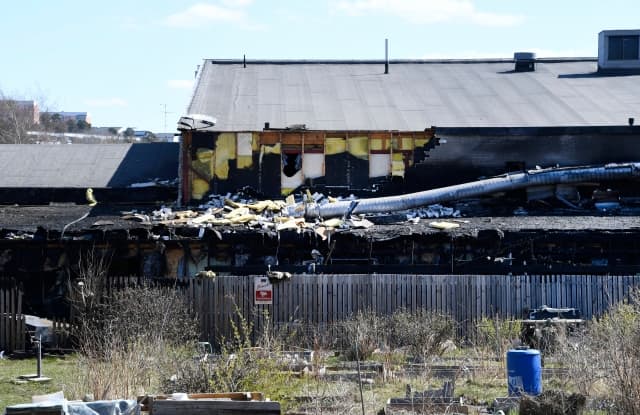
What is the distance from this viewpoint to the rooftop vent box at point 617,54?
4088 centimetres

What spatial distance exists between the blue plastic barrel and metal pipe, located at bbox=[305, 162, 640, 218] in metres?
13.6

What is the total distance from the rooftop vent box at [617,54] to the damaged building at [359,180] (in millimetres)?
110

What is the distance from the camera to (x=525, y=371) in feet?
51.8

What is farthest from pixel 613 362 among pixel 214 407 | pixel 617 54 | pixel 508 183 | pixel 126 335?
pixel 617 54

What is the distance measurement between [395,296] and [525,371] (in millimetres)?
8909

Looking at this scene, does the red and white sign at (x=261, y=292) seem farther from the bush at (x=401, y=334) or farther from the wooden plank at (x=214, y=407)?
the wooden plank at (x=214, y=407)

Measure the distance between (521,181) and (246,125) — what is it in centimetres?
924

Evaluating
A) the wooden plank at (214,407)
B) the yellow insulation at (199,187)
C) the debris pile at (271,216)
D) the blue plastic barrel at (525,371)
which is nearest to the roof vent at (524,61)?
the debris pile at (271,216)

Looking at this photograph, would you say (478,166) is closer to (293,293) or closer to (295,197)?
(295,197)

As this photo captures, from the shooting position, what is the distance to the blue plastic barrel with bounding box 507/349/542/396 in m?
15.7

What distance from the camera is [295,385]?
51.4 ft

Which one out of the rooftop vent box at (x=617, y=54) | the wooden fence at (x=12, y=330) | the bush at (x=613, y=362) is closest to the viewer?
the bush at (x=613, y=362)

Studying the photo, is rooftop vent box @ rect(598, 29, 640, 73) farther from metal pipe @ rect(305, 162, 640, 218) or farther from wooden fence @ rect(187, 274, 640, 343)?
wooden fence @ rect(187, 274, 640, 343)

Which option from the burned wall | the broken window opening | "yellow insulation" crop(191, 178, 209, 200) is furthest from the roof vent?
"yellow insulation" crop(191, 178, 209, 200)
